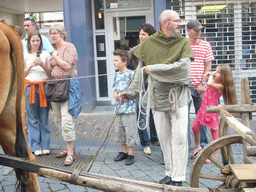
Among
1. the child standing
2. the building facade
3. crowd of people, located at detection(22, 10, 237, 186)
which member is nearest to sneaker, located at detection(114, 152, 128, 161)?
crowd of people, located at detection(22, 10, 237, 186)

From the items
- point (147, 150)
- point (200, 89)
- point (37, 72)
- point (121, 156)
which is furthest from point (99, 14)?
point (121, 156)

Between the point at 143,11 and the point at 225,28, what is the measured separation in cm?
232

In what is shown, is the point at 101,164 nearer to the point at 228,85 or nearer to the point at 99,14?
the point at 228,85

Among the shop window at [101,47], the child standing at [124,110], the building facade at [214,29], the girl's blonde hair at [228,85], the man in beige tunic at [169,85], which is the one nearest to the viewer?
the man in beige tunic at [169,85]

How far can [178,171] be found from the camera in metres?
3.52

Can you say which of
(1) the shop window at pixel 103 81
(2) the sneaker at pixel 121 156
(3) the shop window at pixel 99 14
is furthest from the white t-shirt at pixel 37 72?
(3) the shop window at pixel 99 14

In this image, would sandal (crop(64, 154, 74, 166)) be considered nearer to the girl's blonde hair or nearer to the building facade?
the girl's blonde hair

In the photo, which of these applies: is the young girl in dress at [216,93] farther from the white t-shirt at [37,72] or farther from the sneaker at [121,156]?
the white t-shirt at [37,72]

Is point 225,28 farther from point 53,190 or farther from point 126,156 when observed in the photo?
point 53,190

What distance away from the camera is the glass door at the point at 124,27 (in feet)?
28.8

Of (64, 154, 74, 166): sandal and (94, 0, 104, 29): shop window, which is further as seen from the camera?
(94, 0, 104, 29): shop window

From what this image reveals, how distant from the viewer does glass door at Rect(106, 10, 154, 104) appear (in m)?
8.79

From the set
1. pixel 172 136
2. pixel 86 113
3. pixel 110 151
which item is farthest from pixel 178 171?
pixel 86 113

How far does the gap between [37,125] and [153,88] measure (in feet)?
7.37
